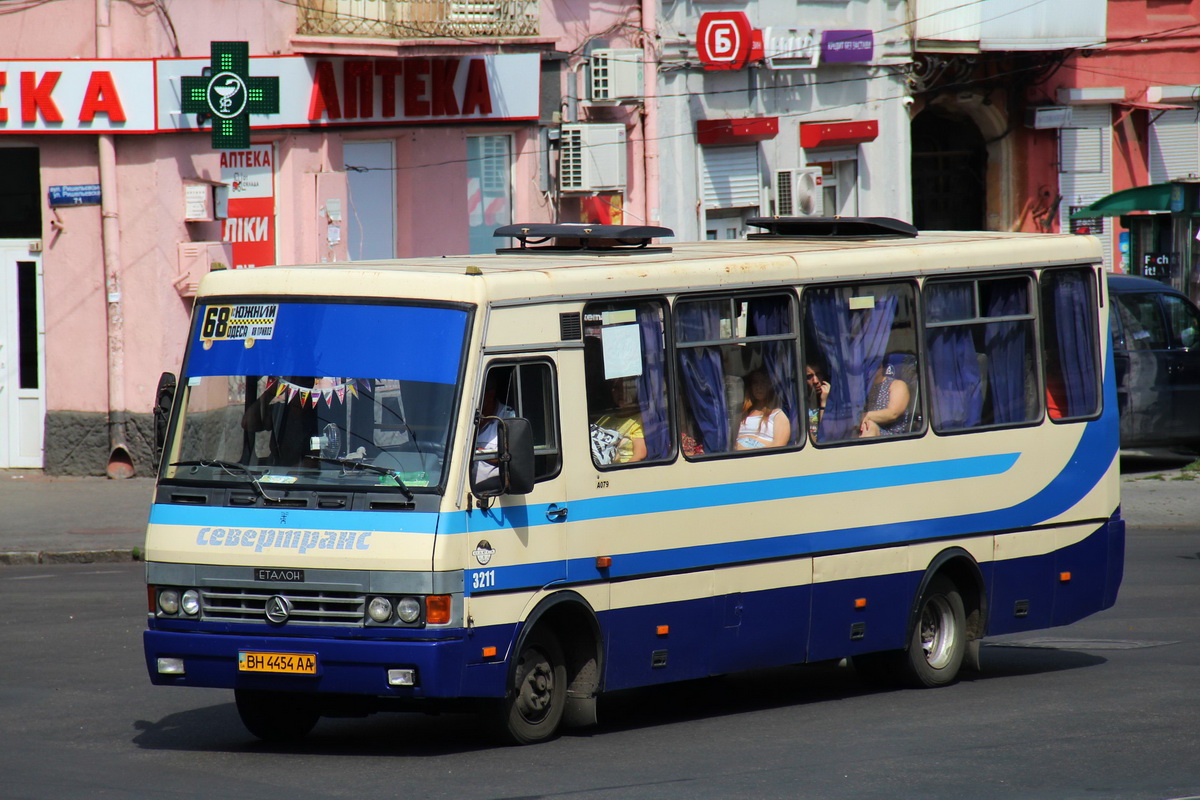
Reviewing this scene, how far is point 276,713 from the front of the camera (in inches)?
396

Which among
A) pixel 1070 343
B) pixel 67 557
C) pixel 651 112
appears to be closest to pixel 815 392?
pixel 1070 343

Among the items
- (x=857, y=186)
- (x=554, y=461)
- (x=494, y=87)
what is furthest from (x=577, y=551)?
(x=857, y=186)

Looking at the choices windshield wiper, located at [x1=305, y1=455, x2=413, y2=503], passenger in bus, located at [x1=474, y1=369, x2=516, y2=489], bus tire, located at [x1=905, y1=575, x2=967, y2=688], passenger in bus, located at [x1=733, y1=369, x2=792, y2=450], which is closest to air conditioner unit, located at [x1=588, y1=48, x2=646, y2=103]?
bus tire, located at [x1=905, y1=575, x2=967, y2=688]

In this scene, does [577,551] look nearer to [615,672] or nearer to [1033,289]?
[615,672]

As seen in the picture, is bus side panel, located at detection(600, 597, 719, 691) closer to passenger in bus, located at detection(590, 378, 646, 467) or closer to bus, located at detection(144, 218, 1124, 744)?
bus, located at detection(144, 218, 1124, 744)

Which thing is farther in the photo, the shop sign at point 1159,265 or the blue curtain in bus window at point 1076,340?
the shop sign at point 1159,265

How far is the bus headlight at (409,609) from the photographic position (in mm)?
9141

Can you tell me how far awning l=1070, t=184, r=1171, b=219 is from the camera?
27672 millimetres

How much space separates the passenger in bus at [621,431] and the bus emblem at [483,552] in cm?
91

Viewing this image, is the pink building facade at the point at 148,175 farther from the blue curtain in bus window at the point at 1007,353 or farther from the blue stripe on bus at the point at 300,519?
the blue stripe on bus at the point at 300,519

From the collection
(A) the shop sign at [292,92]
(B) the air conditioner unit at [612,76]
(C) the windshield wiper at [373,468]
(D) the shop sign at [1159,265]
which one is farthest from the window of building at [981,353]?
(D) the shop sign at [1159,265]

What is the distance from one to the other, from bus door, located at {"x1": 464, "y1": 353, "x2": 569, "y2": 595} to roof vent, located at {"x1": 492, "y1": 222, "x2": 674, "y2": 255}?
1326 mm

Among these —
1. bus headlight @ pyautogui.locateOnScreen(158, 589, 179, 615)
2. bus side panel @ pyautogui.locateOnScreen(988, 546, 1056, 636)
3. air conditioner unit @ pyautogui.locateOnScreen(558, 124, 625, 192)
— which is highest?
air conditioner unit @ pyautogui.locateOnScreen(558, 124, 625, 192)

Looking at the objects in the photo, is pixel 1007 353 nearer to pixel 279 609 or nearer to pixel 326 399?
pixel 326 399
